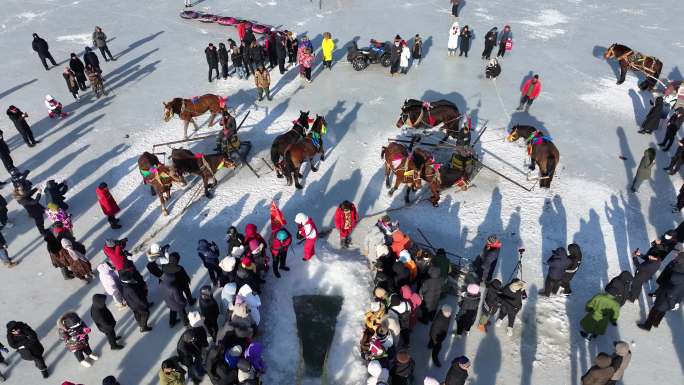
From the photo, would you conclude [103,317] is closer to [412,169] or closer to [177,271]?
[177,271]

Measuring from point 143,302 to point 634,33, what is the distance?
22.0 m

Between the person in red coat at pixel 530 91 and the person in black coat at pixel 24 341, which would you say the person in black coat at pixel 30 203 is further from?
the person in red coat at pixel 530 91

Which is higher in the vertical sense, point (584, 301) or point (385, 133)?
point (385, 133)

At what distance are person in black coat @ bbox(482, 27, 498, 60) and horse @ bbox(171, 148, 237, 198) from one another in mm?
10858

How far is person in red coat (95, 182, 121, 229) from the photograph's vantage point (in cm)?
1020

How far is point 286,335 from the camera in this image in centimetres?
831

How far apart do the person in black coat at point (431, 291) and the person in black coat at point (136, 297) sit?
4.77 m

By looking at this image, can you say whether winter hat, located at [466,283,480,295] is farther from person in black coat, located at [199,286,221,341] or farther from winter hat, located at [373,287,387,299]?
person in black coat, located at [199,286,221,341]

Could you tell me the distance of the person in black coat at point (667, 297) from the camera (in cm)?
768

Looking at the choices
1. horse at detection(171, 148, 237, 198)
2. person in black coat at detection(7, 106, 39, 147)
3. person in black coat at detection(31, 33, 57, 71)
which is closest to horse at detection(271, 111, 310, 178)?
horse at detection(171, 148, 237, 198)

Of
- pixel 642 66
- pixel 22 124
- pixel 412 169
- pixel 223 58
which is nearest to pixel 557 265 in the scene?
pixel 412 169

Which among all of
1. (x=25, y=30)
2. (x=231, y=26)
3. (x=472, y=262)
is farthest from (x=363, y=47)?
(x=25, y=30)

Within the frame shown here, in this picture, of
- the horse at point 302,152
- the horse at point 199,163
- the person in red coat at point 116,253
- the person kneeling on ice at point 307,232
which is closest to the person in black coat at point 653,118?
the horse at point 302,152

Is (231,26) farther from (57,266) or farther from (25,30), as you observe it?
(57,266)
